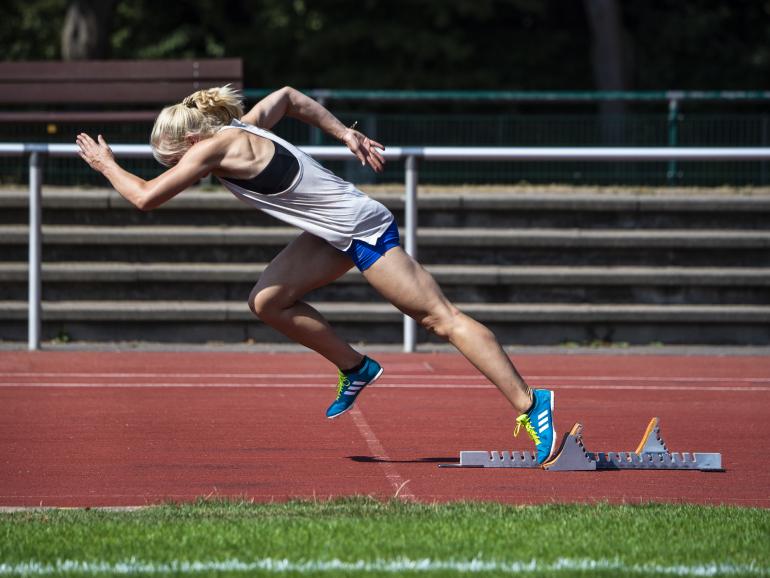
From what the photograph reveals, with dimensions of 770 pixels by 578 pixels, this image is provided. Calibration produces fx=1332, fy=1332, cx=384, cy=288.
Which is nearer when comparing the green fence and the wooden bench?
the green fence


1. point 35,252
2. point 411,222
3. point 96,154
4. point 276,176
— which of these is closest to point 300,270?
point 276,176

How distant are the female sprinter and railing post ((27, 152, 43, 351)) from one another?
5.30 m

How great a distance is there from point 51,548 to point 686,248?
29.2 feet

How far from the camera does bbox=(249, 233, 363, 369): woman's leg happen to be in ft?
21.7

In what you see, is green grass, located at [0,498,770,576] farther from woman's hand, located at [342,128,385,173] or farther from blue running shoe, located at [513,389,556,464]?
woman's hand, located at [342,128,385,173]

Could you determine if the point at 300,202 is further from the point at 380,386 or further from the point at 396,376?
the point at 396,376

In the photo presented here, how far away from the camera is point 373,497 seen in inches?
226

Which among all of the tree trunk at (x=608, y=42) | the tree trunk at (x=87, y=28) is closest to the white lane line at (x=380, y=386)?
the tree trunk at (x=87, y=28)

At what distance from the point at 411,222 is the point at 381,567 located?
23.2 ft

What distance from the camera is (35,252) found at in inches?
450

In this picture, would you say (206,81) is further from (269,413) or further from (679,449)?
(679,449)

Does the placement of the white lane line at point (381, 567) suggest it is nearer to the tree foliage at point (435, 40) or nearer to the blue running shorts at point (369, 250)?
the blue running shorts at point (369, 250)

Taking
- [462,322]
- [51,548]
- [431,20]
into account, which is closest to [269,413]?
[462,322]

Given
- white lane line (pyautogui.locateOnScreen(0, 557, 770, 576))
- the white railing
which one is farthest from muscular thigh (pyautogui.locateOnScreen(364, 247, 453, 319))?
the white railing
